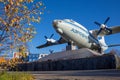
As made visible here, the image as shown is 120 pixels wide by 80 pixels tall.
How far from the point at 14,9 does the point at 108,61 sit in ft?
138

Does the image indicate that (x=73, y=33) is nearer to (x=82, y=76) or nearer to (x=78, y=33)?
(x=78, y=33)

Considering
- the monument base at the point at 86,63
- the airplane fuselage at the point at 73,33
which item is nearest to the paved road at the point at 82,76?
the monument base at the point at 86,63

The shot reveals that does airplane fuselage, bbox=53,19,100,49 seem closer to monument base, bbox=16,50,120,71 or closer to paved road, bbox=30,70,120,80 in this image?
monument base, bbox=16,50,120,71

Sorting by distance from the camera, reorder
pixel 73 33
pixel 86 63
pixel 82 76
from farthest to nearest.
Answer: pixel 73 33, pixel 86 63, pixel 82 76

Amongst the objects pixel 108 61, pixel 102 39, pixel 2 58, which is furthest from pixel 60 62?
pixel 2 58

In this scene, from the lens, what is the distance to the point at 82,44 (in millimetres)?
73125

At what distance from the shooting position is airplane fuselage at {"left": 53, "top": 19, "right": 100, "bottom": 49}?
227ft

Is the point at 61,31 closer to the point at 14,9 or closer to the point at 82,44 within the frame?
the point at 82,44

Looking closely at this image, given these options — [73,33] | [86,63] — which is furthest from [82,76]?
[73,33]

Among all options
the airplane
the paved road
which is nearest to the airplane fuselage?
the airplane

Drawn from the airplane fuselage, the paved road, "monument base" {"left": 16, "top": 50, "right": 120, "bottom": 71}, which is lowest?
the paved road

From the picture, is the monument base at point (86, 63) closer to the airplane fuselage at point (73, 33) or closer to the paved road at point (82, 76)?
the airplane fuselage at point (73, 33)

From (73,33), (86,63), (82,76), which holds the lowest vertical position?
(82,76)

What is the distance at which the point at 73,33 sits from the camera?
69688 millimetres
